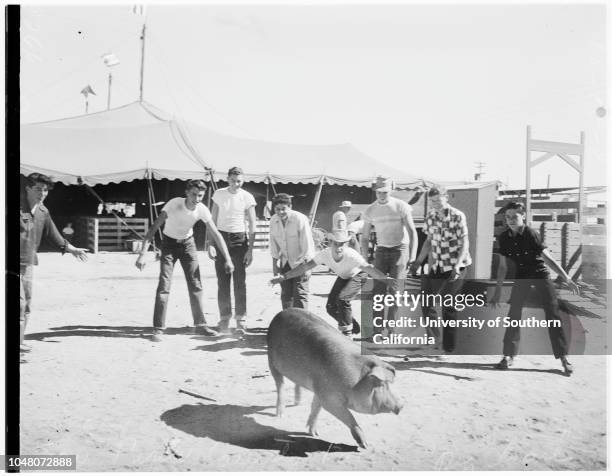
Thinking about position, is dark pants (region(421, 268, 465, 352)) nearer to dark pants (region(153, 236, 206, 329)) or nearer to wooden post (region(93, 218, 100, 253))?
dark pants (region(153, 236, 206, 329))

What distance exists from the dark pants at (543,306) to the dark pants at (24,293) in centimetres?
291

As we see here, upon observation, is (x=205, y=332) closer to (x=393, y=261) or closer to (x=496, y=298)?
(x=393, y=261)

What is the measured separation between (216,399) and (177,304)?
5.11 feet

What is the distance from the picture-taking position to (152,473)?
288cm

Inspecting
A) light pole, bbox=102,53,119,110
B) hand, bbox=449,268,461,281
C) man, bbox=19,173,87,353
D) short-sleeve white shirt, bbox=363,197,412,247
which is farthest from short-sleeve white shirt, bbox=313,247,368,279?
light pole, bbox=102,53,119,110

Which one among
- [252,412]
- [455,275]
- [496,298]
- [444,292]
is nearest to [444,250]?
[455,275]

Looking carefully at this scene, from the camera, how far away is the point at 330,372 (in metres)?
2.79

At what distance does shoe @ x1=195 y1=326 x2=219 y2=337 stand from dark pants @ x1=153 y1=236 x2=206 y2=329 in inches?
2.5

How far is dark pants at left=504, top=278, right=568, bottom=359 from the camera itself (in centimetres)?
357

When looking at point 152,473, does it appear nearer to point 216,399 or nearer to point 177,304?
point 216,399

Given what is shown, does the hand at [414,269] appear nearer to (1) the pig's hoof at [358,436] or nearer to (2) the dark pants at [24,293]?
(1) the pig's hoof at [358,436]

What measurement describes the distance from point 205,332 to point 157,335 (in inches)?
14.5

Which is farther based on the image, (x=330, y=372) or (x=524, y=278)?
(x=524, y=278)

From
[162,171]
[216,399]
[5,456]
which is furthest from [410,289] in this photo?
[162,171]
